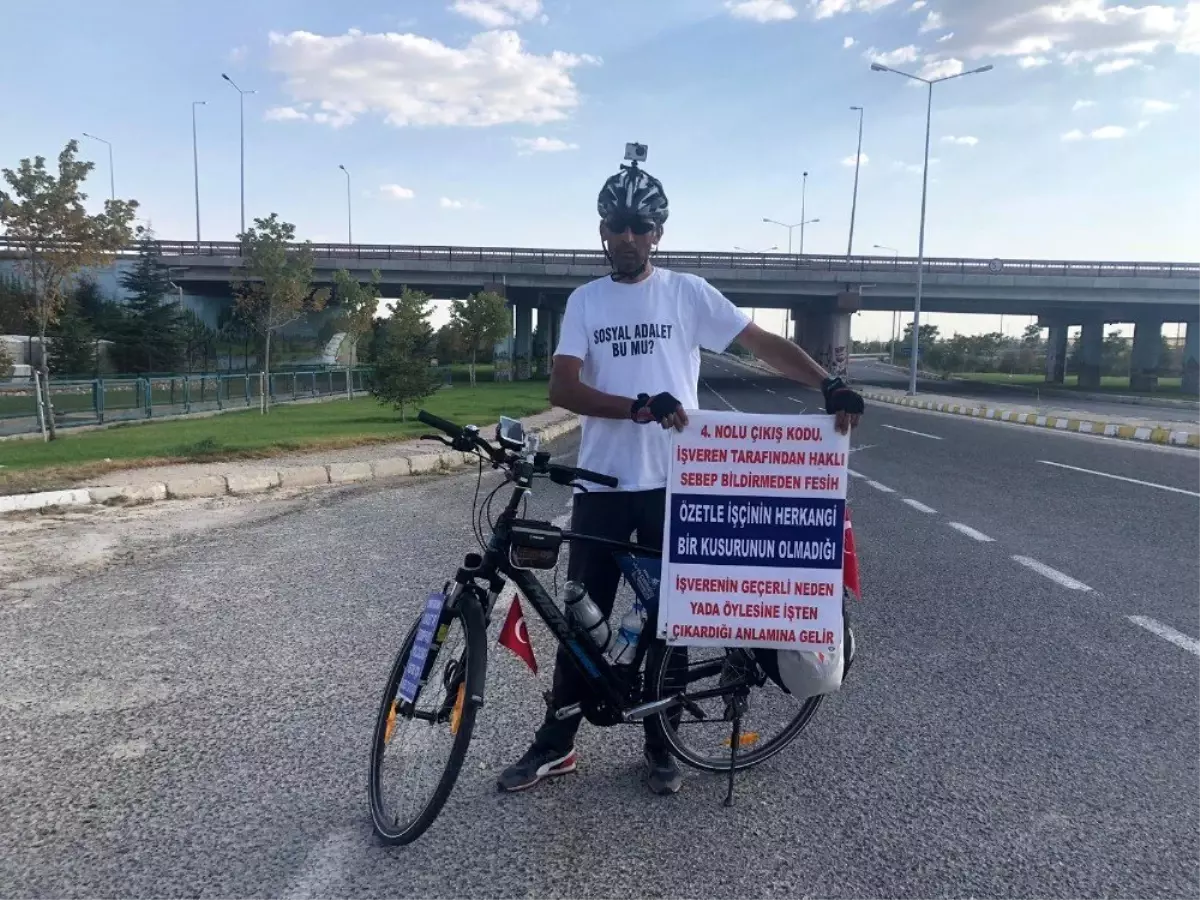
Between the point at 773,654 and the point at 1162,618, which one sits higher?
the point at 773,654

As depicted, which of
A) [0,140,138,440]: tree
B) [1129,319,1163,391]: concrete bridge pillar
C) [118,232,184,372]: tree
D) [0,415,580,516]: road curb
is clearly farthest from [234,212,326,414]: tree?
[1129,319,1163,391]: concrete bridge pillar

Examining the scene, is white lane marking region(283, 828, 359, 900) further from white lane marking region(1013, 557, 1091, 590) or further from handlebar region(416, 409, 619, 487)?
white lane marking region(1013, 557, 1091, 590)

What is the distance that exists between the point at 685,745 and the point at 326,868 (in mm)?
1273

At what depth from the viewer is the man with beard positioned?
10.7 ft

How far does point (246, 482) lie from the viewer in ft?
37.2

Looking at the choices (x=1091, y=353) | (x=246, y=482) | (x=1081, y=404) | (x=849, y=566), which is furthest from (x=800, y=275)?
(x=849, y=566)

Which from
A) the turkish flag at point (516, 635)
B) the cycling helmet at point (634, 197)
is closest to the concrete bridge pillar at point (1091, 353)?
the cycling helmet at point (634, 197)

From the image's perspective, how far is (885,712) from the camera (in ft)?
13.5

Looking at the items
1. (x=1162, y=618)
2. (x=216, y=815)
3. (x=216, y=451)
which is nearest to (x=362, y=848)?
(x=216, y=815)

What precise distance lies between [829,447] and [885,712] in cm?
158

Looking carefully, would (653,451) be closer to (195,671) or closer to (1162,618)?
(195,671)

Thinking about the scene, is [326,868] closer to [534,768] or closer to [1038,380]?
[534,768]

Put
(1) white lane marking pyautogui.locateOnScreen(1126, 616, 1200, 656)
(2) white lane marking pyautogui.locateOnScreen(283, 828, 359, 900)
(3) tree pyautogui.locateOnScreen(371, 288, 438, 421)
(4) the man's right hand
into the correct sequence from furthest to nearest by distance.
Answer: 1. (3) tree pyautogui.locateOnScreen(371, 288, 438, 421)
2. (1) white lane marking pyautogui.locateOnScreen(1126, 616, 1200, 656)
3. (4) the man's right hand
4. (2) white lane marking pyautogui.locateOnScreen(283, 828, 359, 900)

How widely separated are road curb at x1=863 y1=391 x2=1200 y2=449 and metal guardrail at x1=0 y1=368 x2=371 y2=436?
68.9 ft
